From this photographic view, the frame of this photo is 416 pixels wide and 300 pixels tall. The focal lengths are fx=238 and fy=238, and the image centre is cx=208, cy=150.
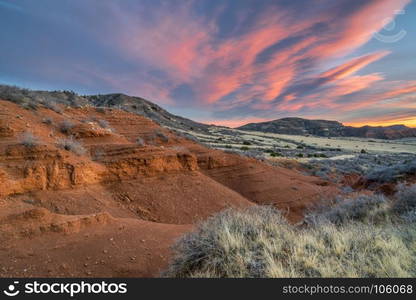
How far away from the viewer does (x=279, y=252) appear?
3.53 metres

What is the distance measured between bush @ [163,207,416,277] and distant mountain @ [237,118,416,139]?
104 metres

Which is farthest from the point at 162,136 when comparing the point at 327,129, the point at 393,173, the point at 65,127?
the point at 327,129

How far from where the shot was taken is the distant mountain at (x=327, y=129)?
104750 millimetres

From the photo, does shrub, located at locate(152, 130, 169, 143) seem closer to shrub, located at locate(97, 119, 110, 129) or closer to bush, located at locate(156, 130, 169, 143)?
bush, located at locate(156, 130, 169, 143)

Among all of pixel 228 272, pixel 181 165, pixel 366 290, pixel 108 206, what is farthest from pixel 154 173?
pixel 366 290

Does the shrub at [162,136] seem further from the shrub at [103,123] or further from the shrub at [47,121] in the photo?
the shrub at [47,121]

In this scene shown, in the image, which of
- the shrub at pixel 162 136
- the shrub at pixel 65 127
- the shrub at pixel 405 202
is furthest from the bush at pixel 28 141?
the shrub at pixel 405 202

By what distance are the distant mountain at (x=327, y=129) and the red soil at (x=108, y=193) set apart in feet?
307

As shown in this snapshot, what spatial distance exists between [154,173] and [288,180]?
353 inches

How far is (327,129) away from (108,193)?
113 m

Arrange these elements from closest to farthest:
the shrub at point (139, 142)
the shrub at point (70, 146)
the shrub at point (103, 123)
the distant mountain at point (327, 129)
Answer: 1. the shrub at point (70, 146)
2. the shrub at point (139, 142)
3. the shrub at point (103, 123)
4. the distant mountain at point (327, 129)

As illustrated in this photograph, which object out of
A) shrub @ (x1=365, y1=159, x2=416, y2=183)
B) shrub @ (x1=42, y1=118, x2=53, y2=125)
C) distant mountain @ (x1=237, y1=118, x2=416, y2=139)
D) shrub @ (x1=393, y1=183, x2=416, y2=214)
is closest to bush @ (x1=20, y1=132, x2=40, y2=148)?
shrub @ (x1=42, y1=118, x2=53, y2=125)

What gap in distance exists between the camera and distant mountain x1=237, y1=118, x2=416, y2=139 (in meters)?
105

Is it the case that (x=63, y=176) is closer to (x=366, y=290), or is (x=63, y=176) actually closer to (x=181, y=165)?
(x=181, y=165)
